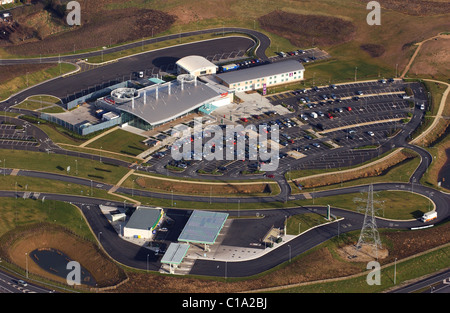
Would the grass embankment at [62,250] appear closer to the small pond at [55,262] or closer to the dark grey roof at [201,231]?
the small pond at [55,262]

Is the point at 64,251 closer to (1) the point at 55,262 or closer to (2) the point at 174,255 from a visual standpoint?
(1) the point at 55,262

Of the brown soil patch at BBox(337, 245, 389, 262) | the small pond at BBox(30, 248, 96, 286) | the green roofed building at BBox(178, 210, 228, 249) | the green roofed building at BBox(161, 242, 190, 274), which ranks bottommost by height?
the small pond at BBox(30, 248, 96, 286)

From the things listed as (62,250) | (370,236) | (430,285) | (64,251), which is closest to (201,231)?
(64,251)

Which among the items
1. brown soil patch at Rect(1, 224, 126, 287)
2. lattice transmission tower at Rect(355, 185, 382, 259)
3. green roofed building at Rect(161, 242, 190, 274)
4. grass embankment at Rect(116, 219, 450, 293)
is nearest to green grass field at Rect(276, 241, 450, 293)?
grass embankment at Rect(116, 219, 450, 293)

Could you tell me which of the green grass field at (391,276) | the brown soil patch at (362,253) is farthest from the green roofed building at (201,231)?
the brown soil patch at (362,253)

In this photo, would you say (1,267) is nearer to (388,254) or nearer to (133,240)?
(133,240)

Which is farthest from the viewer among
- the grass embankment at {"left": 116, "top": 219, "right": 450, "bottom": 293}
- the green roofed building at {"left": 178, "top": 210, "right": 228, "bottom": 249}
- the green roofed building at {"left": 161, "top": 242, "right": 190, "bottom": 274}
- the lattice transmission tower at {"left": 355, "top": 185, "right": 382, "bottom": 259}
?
the lattice transmission tower at {"left": 355, "top": 185, "right": 382, "bottom": 259}

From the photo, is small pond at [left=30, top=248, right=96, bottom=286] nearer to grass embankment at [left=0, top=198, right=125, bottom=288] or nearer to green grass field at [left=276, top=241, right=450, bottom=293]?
grass embankment at [left=0, top=198, right=125, bottom=288]

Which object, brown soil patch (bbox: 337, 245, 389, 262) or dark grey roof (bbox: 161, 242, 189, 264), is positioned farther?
brown soil patch (bbox: 337, 245, 389, 262)
